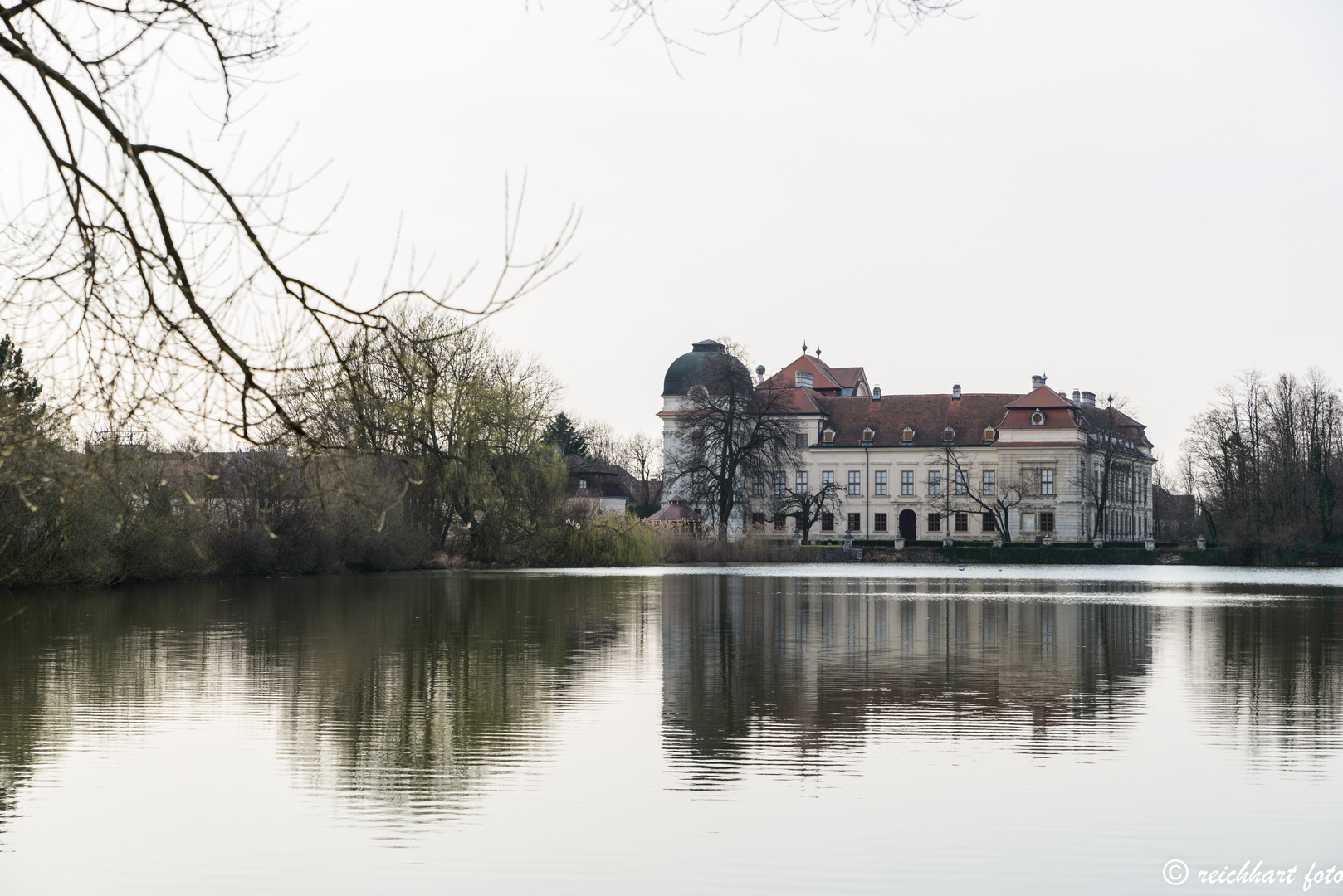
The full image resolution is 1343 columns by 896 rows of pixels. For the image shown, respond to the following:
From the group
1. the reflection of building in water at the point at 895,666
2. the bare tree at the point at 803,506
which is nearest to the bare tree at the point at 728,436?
the bare tree at the point at 803,506

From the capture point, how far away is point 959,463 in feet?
288

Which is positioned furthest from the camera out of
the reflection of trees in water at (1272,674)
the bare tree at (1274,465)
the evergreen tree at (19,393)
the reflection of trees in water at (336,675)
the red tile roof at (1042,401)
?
the red tile roof at (1042,401)

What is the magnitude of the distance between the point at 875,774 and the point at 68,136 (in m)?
5.72

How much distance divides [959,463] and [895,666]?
244 feet

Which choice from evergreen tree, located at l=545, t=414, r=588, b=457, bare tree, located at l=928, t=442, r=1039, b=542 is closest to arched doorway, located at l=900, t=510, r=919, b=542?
bare tree, located at l=928, t=442, r=1039, b=542

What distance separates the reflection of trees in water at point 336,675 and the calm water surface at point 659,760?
2.4 inches

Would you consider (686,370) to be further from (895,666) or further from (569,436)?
(895,666)

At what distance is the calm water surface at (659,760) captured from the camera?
6.68 meters

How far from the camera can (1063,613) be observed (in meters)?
24.7

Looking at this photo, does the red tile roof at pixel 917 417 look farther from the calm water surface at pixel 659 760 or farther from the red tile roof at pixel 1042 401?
the calm water surface at pixel 659 760

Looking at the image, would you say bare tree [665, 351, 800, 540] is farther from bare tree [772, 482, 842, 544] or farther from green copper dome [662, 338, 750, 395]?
green copper dome [662, 338, 750, 395]

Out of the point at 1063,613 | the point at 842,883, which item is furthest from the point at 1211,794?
the point at 1063,613

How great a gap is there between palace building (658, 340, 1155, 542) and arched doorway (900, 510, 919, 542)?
0.07 metres

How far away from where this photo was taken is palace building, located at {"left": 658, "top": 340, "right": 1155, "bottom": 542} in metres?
85.3
